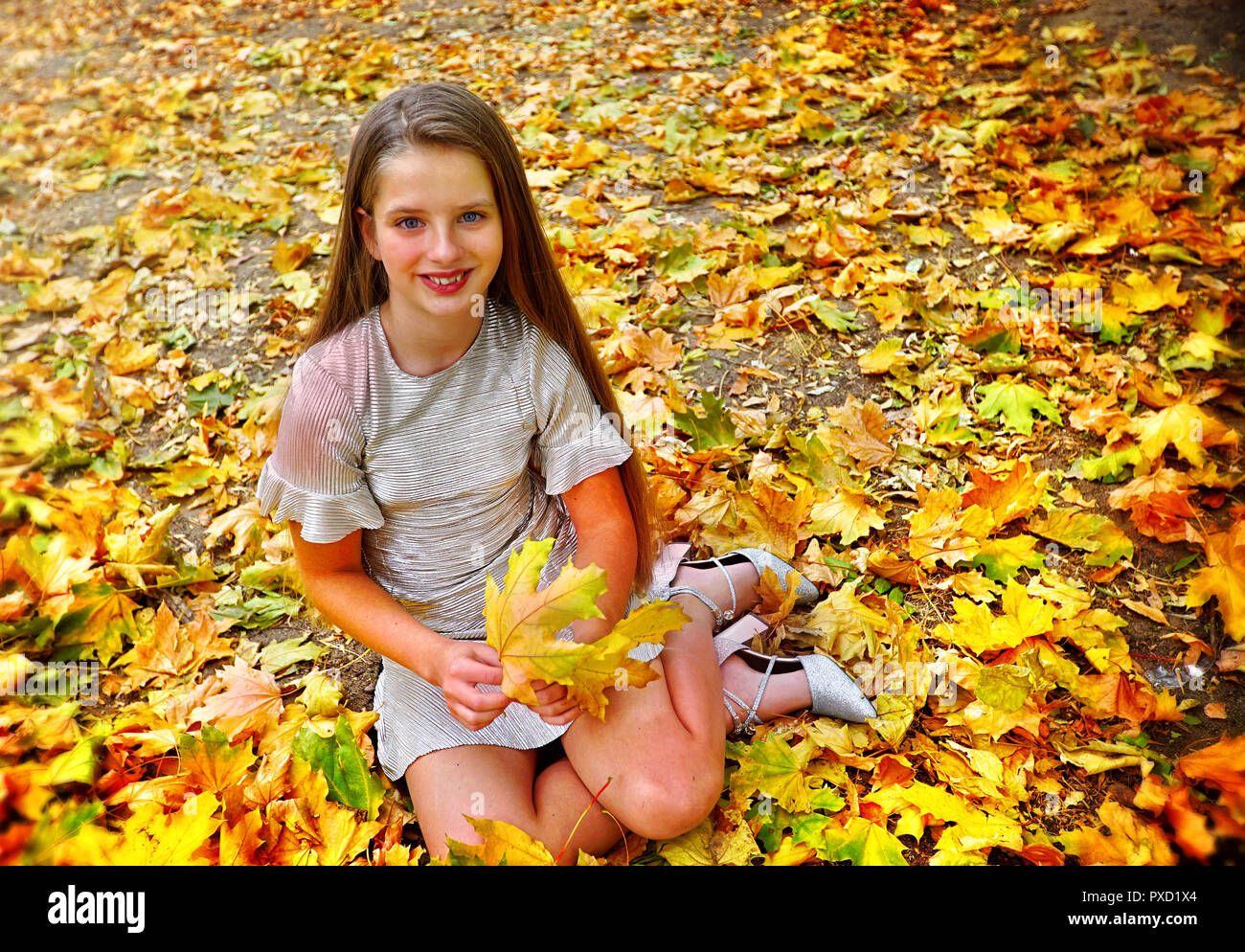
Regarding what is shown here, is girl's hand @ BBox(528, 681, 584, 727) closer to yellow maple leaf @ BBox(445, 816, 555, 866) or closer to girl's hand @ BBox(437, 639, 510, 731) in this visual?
girl's hand @ BBox(437, 639, 510, 731)

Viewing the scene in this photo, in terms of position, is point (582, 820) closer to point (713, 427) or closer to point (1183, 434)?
point (713, 427)

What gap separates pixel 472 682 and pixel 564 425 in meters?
0.49

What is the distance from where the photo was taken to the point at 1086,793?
1585 mm

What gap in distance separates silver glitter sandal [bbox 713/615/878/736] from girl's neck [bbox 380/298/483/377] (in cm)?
82

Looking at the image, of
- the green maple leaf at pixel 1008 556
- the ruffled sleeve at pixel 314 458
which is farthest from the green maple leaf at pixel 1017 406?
the ruffled sleeve at pixel 314 458

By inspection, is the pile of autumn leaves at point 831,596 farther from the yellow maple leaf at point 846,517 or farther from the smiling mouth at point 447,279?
the smiling mouth at point 447,279

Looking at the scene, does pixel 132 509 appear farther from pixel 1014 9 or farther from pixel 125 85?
pixel 1014 9

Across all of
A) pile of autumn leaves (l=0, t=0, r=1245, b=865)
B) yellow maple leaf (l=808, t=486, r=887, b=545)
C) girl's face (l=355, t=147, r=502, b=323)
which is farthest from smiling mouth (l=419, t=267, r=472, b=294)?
yellow maple leaf (l=808, t=486, r=887, b=545)

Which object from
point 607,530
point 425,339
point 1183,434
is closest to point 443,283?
point 425,339

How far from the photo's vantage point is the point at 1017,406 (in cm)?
237

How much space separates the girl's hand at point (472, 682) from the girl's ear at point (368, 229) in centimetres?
70

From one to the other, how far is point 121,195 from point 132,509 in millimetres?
2682

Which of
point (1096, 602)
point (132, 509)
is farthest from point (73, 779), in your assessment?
point (1096, 602)

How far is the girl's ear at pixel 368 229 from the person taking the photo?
1513mm
